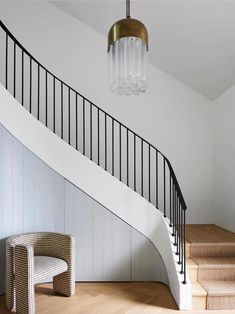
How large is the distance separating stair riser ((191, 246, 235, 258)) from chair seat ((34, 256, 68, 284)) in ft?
5.11

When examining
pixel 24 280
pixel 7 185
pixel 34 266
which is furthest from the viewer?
pixel 7 185

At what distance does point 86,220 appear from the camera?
330 cm

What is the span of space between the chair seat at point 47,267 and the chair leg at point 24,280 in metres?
0.08

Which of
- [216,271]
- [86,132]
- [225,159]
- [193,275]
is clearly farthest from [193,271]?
[86,132]

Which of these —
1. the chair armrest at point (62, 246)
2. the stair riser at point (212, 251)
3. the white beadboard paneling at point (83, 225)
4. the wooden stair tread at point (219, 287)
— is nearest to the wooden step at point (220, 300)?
the wooden stair tread at point (219, 287)

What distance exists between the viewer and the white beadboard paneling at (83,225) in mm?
3061

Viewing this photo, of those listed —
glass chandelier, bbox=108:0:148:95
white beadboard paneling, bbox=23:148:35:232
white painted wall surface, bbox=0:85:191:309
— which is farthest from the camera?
white beadboard paneling, bbox=23:148:35:232

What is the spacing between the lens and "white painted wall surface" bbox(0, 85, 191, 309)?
9.68 ft

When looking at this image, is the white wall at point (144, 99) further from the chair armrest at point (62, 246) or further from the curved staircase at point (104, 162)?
the chair armrest at point (62, 246)

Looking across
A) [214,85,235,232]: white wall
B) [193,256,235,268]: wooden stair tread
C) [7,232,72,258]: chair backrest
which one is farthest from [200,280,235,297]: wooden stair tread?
[7,232,72,258]: chair backrest

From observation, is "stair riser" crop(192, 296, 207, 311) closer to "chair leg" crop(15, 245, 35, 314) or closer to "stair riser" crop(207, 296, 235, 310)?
"stair riser" crop(207, 296, 235, 310)

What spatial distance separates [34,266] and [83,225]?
847mm

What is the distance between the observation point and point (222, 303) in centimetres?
259

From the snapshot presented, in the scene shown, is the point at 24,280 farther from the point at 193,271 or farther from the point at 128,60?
the point at 128,60
